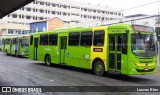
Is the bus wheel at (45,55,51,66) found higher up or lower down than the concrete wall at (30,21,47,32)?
lower down

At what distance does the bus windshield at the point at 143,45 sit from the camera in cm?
1514

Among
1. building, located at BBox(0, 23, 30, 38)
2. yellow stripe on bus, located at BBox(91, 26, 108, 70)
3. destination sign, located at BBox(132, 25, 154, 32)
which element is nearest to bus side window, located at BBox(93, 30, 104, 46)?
yellow stripe on bus, located at BBox(91, 26, 108, 70)

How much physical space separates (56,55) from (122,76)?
6463 mm

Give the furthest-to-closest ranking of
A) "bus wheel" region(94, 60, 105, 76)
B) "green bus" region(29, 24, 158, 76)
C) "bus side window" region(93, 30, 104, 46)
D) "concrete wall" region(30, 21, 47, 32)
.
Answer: "concrete wall" region(30, 21, 47, 32) → "bus side window" region(93, 30, 104, 46) → "bus wheel" region(94, 60, 105, 76) → "green bus" region(29, 24, 158, 76)

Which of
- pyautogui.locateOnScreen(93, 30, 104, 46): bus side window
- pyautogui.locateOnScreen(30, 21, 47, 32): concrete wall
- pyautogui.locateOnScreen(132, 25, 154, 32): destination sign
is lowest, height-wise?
pyautogui.locateOnScreen(93, 30, 104, 46): bus side window

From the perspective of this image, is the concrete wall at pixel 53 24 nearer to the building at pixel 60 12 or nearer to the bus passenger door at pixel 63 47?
the building at pixel 60 12

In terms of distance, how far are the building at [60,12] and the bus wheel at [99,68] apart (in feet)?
261

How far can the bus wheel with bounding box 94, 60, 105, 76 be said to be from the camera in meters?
16.9

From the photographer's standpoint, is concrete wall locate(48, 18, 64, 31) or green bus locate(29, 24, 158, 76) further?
concrete wall locate(48, 18, 64, 31)

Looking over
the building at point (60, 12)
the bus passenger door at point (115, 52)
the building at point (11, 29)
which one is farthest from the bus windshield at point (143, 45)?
the building at point (60, 12)

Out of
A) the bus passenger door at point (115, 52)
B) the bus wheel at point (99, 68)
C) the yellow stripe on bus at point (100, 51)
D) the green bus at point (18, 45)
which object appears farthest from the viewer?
the green bus at point (18, 45)

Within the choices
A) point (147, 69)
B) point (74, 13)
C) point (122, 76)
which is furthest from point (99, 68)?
point (74, 13)

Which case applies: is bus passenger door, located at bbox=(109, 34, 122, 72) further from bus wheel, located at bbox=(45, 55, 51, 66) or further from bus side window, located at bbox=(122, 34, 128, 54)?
bus wheel, located at bbox=(45, 55, 51, 66)

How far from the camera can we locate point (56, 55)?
22.1 metres
